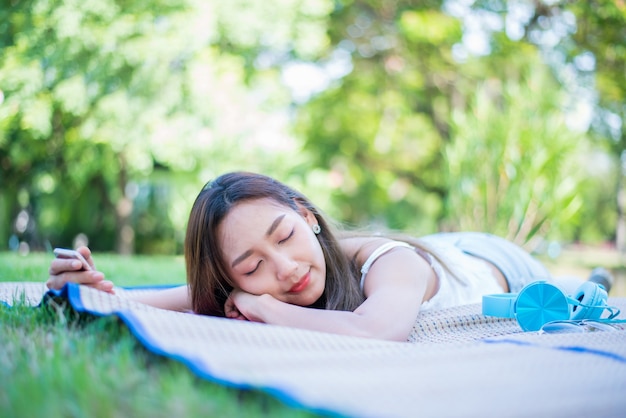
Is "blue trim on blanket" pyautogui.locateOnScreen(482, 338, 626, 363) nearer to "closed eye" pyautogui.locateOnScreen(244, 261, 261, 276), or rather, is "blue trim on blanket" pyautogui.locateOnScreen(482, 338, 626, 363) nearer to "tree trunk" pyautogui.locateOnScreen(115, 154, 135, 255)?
"closed eye" pyautogui.locateOnScreen(244, 261, 261, 276)

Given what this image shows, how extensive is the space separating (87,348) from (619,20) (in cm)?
1081

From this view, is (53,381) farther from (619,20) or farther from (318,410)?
(619,20)

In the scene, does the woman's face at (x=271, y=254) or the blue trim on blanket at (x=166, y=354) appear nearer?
the blue trim on blanket at (x=166, y=354)

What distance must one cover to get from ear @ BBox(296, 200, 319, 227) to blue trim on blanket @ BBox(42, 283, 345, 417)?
3.08 ft

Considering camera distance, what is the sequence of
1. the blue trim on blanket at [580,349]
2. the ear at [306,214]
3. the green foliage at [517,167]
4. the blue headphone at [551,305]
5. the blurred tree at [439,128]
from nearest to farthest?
the blue trim on blanket at [580,349] < the blue headphone at [551,305] < the ear at [306,214] < the green foliage at [517,167] < the blurred tree at [439,128]

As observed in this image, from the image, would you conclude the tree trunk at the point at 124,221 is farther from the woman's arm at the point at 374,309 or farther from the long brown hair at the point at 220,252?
the woman's arm at the point at 374,309

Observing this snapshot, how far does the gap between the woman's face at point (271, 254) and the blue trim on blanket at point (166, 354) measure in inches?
21.4

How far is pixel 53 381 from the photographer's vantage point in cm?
120

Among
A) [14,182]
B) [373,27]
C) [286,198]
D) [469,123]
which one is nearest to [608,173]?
[373,27]

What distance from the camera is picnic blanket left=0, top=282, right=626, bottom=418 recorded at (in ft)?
3.79

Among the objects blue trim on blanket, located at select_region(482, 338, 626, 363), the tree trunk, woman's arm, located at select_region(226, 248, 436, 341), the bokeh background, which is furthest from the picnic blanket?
the tree trunk

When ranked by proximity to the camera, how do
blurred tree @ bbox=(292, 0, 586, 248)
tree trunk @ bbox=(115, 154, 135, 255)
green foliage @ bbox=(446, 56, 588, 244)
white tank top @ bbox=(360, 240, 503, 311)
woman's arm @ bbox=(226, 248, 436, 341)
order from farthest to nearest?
tree trunk @ bbox=(115, 154, 135, 255)
blurred tree @ bbox=(292, 0, 586, 248)
green foliage @ bbox=(446, 56, 588, 244)
white tank top @ bbox=(360, 240, 503, 311)
woman's arm @ bbox=(226, 248, 436, 341)

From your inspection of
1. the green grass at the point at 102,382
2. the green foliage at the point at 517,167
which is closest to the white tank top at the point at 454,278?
the green grass at the point at 102,382

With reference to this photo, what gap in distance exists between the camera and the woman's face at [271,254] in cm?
214
